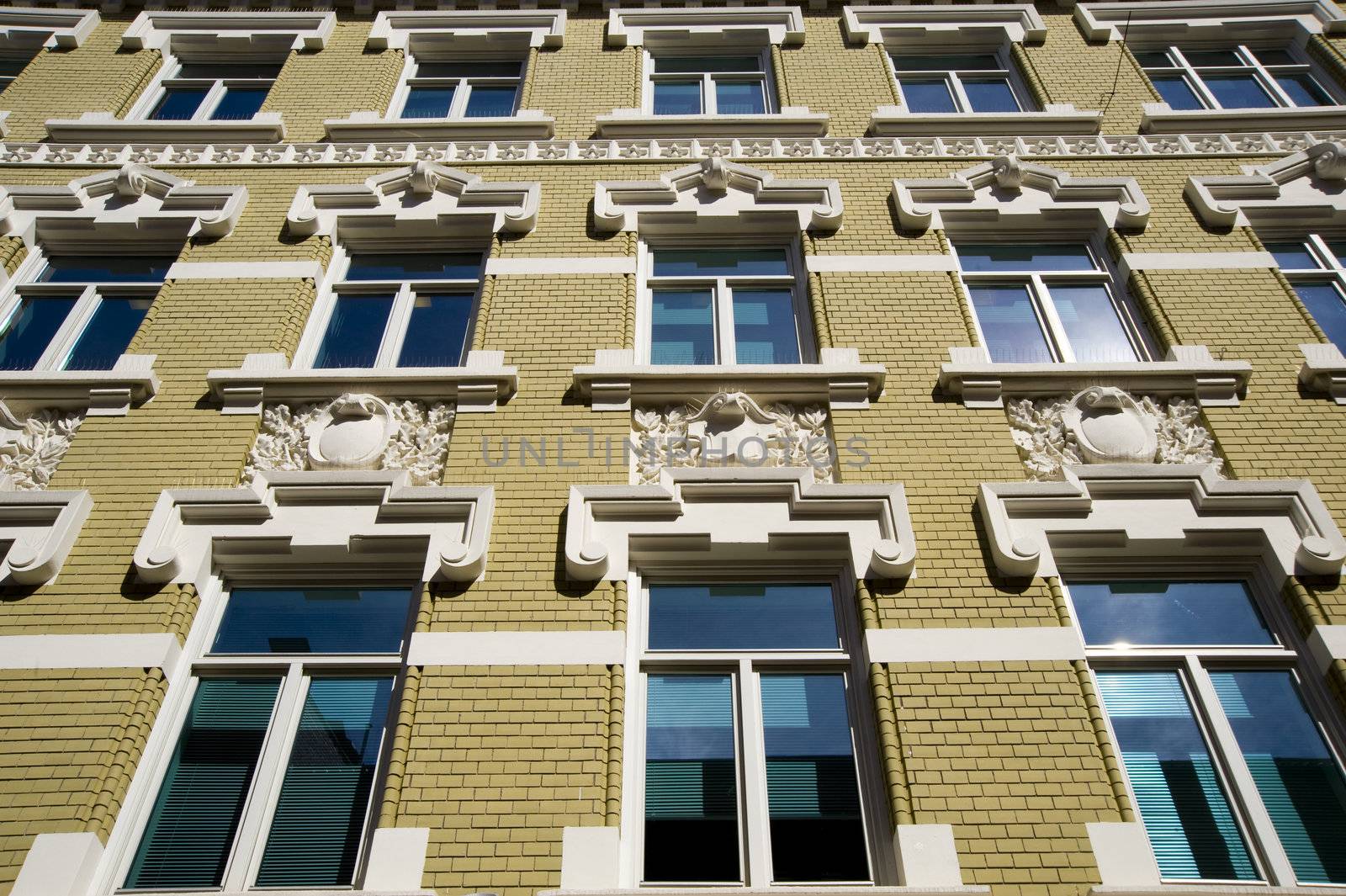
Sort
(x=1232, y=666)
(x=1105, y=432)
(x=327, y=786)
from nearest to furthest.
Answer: (x=327, y=786), (x=1232, y=666), (x=1105, y=432)

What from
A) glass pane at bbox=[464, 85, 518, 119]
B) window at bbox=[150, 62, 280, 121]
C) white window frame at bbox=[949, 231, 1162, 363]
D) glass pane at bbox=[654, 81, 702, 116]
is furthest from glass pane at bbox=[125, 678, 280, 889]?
glass pane at bbox=[654, 81, 702, 116]

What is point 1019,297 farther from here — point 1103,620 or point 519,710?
point 519,710

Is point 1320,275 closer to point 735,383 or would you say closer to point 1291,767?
point 1291,767

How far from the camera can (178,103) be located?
1220 cm

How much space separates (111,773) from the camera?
5773 millimetres

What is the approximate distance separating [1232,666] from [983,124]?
21.8ft

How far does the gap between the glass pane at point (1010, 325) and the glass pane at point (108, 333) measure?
7.47 meters

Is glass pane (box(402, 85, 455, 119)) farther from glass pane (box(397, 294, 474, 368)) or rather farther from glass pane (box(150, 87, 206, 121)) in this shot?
glass pane (box(397, 294, 474, 368))

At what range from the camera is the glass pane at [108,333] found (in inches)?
342

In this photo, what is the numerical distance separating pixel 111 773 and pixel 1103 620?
6.23 m

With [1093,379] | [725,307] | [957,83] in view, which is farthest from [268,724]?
[957,83]

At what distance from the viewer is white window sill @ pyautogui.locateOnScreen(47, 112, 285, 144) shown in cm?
1098

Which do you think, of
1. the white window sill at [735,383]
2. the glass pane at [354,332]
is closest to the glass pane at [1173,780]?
the white window sill at [735,383]

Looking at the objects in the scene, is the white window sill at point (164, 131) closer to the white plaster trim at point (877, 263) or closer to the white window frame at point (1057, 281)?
the white plaster trim at point (877, 263)
